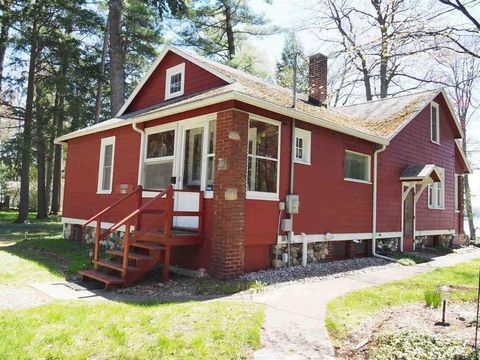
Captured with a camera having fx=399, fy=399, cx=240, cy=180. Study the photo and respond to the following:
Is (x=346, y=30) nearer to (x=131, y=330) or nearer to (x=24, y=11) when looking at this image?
(x=131, y=330)

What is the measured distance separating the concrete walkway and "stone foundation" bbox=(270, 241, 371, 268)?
3.71ft

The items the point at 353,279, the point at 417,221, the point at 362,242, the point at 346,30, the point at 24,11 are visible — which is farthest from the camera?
the point at 24,11

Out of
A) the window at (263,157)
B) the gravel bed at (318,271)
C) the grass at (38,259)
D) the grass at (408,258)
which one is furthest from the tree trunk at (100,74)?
the grass at (408,258)

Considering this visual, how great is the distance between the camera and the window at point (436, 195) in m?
14.4

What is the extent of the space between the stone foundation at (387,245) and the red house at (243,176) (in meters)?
0.06

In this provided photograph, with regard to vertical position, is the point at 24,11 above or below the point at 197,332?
above

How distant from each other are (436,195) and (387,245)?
4288 mm

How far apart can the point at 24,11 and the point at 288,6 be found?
14.5 m

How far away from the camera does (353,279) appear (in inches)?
313

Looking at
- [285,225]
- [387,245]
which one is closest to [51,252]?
[285,225]

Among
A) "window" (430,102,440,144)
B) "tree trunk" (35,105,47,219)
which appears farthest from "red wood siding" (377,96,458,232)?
"tree trunk" (35,105,47,219)

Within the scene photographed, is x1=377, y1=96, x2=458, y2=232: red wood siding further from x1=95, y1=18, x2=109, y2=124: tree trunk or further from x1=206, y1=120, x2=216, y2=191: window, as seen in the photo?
x1=95, y1=18, x2=109, y2=124: tree trunk

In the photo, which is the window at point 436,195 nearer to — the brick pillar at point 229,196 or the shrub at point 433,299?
the shrub at point 433,299

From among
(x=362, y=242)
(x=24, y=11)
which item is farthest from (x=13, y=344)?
(x=24, y=11)
